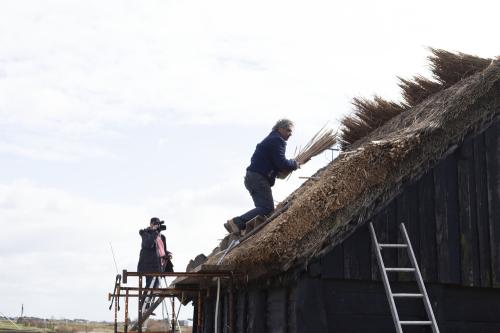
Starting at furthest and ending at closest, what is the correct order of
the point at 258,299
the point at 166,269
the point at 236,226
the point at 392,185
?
the point at 166,269
the point at 236,226
the point at 258,299
the point at 392,185

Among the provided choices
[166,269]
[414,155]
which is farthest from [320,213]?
[166,269]

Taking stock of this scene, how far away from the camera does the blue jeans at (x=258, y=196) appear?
10.1 meters

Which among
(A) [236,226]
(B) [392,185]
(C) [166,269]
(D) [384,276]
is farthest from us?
(C) [166,269]

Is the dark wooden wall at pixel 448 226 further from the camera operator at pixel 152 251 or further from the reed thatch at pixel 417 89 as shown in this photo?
the camera operator at pixel 152 251

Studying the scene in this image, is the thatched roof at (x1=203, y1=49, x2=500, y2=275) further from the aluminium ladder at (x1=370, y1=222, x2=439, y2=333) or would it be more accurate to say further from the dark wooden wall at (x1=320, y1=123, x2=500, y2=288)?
the aluminium ladder at (x1=370, y1=222, x2=439, y2=333)

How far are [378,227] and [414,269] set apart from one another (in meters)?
0.58

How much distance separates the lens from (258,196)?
403 inches

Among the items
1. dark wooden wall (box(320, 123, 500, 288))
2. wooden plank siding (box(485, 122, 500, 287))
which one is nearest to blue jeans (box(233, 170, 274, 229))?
dark wooden wall (box(320, 123, 500, 288))

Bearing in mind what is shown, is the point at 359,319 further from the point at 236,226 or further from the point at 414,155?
the point at 236,226

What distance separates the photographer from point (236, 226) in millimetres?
10406

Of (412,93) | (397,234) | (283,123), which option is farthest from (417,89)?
(397,234)

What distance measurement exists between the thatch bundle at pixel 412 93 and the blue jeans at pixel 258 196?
2871 millimetres

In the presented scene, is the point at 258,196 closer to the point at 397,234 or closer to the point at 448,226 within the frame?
the point at 397,234

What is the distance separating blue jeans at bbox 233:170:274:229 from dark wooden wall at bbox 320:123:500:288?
230 centimetres
